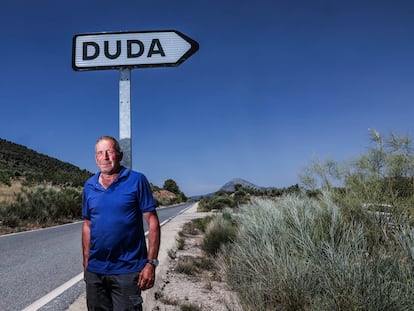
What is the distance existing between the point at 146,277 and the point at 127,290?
0.50 ft

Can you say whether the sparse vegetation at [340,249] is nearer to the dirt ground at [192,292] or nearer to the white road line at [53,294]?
the dirt ground at [192,292]

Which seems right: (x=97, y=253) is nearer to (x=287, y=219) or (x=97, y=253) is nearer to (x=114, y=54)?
(x=114, y=54)

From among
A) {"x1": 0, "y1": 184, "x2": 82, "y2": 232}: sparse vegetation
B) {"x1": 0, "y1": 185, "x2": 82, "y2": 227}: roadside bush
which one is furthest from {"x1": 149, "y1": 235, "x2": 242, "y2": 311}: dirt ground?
{"x1": 0, "y1": 185, "x2": 82, "y2": 227}: roadside bush

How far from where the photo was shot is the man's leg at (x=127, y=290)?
2508 millimetres

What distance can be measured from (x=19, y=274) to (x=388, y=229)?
20.8 ft

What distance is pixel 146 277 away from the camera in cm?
252

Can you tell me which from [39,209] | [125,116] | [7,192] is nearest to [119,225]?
[125,116]

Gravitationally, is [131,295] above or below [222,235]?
above

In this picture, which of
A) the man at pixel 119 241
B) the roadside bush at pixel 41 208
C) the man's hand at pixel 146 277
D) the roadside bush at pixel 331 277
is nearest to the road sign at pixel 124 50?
the man at pixel 119 241

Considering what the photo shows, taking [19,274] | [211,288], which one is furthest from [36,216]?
[211,288]

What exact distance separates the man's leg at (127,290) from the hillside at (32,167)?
1519 inches

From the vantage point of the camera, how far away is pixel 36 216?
59.0 ft

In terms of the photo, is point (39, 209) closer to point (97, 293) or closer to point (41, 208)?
point (41, 208)

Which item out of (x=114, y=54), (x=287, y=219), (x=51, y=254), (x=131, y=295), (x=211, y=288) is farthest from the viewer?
(x=51, y=254)
